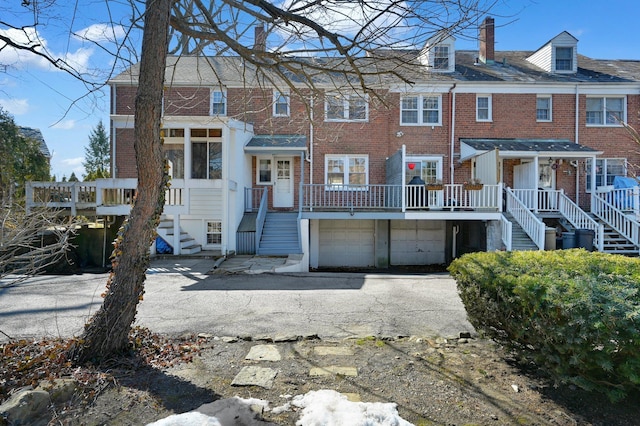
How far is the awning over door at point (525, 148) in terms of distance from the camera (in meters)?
→ 14.6

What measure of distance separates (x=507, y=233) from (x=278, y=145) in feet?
29.5

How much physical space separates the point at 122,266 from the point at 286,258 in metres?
8.38

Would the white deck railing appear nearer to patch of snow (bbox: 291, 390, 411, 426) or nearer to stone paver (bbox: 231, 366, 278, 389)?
stone paver (bbox: 231, 366, 278, 389)

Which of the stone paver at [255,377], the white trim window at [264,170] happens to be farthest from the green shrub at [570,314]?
the white trim window at [264,170]

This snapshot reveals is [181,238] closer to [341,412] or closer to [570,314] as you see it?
[341,412]

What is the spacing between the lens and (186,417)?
289 cm

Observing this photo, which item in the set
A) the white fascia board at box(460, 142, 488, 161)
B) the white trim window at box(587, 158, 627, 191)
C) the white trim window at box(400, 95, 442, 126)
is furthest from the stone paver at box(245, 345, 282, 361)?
the white trim window at box(587, 158, 627, 191)

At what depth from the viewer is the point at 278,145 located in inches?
590

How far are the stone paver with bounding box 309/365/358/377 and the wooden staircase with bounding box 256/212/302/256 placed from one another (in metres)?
8.81

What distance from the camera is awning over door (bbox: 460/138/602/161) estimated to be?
14.6m

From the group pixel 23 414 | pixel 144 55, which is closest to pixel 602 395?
pixel 23 414

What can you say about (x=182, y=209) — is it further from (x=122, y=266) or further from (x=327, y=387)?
(x=327, y=387)

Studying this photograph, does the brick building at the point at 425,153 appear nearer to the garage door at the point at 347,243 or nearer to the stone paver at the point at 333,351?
the garage door at the point at 347,243

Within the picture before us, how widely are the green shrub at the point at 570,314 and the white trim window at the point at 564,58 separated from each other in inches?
671
